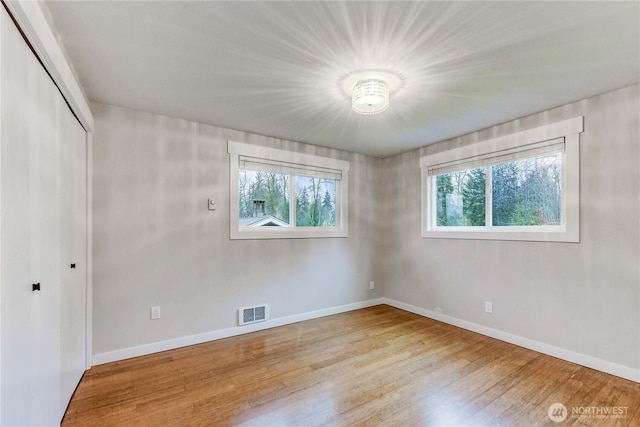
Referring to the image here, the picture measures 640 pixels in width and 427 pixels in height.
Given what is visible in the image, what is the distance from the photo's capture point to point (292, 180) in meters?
3.70

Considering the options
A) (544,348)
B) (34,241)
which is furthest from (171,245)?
(544,348)

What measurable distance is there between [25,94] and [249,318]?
2.63 meters

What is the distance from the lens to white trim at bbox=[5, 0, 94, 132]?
45.5 inches

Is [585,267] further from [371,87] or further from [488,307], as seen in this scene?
[371,87]

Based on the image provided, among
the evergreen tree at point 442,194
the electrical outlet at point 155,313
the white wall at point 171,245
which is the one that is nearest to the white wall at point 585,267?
the evergreen tree at point 442,194

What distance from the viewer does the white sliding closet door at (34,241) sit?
3.64 ft

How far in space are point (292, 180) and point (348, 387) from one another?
2370 millimetres

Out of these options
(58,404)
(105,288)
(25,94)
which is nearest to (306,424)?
(58,404)

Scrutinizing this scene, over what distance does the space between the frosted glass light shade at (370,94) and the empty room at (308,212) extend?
0.02 metres

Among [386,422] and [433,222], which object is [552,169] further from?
[386,422]

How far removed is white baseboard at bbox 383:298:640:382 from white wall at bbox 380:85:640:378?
0.03 meters

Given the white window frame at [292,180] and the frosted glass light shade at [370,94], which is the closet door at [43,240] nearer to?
the white window frame at [292,180]

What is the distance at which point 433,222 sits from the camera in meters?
3.81

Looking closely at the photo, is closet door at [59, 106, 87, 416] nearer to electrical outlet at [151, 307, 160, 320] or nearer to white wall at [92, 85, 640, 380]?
white wall at [92, 85, 640, 380]
